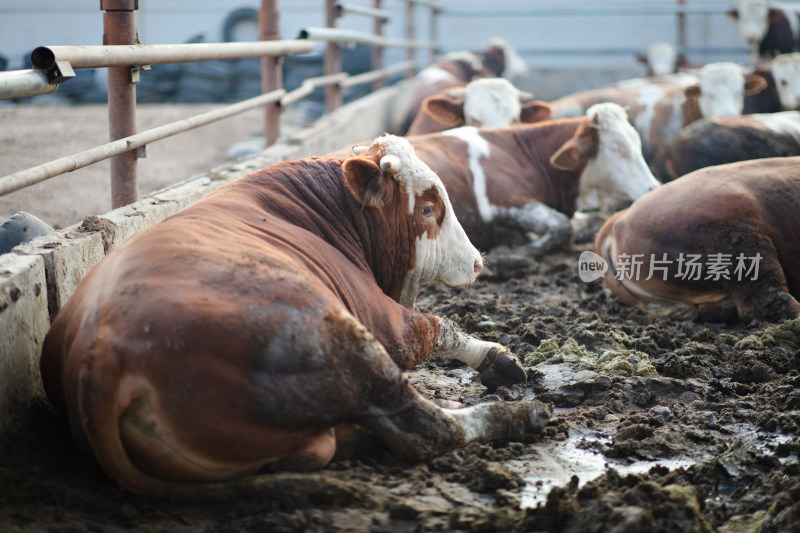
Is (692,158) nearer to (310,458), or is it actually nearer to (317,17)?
(310,458)

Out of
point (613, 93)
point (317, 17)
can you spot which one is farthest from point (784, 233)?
point (317, 17)

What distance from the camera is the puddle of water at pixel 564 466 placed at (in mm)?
2744

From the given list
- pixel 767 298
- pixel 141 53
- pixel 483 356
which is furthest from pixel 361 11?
pixel 483 356

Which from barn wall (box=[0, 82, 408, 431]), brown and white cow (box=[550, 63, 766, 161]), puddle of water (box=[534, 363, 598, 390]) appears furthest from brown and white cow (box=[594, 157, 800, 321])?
brown and white cow (box=[550, 63, 766, 161])

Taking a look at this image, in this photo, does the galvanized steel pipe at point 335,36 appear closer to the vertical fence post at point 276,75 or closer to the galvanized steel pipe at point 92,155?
the vertical fence post at point 276,75

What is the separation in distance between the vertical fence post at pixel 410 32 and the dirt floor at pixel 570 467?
10749 mm

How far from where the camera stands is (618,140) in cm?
684

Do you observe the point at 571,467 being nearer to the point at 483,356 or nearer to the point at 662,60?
the point at 483,356

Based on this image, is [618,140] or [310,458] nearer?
[310,458]

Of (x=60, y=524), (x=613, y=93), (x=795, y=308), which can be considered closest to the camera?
(x=60, y=524)

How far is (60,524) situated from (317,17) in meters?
15.0

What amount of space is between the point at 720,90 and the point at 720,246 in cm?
628

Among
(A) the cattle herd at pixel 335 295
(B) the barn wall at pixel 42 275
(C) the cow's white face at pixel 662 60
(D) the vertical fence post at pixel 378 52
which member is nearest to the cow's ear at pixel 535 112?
(A) the cattle herd at pixel 335 295

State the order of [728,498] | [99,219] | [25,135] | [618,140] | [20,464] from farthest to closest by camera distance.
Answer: [25,135]
[618,140]
[99,219]
[728,498]
[20,464]
